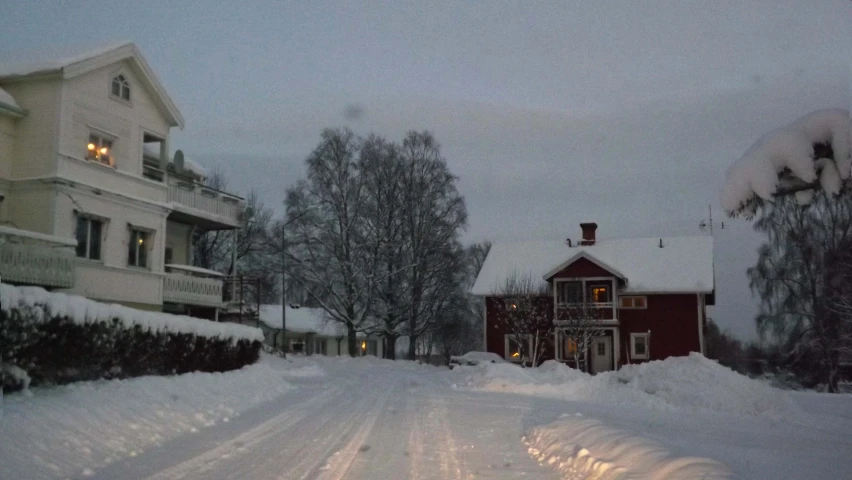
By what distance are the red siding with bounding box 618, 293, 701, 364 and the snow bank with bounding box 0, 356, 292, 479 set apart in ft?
122

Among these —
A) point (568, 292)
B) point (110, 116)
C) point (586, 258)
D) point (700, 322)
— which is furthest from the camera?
point (568, 292)

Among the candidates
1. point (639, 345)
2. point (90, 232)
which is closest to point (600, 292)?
point (639, 345)

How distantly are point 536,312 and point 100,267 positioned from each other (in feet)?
98.0

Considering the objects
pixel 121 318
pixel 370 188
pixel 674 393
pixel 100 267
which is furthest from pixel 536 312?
pixel 121 318

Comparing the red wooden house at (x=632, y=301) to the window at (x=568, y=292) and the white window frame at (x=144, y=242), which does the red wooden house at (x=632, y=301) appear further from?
the white window frame at (x=144, y=242)

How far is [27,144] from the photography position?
2445 centimetres

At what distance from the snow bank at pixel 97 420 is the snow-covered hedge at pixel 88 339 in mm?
369

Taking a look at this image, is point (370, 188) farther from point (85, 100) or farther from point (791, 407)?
point (791, 407)

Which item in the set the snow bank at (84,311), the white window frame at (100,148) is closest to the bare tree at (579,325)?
the white window frame at (100,148)

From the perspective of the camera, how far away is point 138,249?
28484 mm

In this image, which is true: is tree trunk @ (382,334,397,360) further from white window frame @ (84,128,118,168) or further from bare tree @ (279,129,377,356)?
white window frame @ (84,128,118,168)

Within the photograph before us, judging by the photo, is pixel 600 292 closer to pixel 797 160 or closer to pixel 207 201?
pixel 207 201

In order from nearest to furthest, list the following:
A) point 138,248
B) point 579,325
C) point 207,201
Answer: point 138,248 < point 207,201 < point 579,325

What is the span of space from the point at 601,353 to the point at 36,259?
3683 cm
